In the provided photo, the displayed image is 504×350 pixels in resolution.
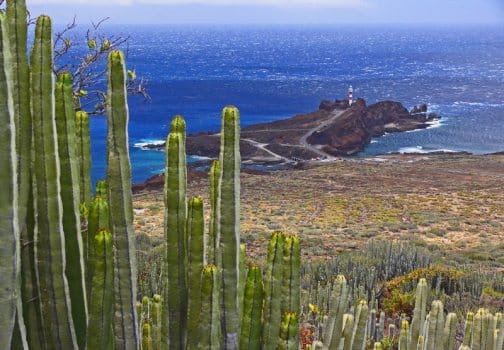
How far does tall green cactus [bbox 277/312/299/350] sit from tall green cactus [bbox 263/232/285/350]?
0.09 m

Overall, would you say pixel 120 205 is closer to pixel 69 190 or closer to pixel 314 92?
pixel 69 190

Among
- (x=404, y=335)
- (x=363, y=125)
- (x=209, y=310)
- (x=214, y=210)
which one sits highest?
(x=214, y=210)

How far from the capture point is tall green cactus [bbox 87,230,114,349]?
293 cm

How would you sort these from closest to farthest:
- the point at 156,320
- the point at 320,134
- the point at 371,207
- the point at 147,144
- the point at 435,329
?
the point at 156,320 → the point at 435,329 → the point at 371,207 → the point at 147,144 → the point at 320,134

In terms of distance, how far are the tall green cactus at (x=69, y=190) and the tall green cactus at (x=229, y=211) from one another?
0.74 metres

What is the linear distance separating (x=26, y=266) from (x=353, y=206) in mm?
19510

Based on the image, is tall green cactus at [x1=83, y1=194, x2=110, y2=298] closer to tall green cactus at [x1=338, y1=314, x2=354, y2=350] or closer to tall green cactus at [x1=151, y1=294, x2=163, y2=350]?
tall green cactus at [x1=151, y1=294, x2=163, y2=350]

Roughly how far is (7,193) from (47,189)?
448 millimetres

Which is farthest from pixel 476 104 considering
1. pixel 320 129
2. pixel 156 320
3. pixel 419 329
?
pixel 156 320

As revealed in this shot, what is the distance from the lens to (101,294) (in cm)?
299

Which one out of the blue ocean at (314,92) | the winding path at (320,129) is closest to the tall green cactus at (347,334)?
the blue ocean at (314,92)

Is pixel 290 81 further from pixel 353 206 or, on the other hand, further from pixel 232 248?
pixel 232 248

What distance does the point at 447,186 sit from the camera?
27438mm

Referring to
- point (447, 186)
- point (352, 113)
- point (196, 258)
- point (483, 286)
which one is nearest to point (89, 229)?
point (196, 258)
